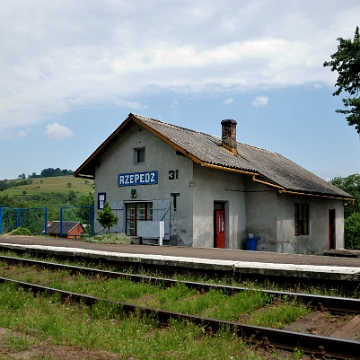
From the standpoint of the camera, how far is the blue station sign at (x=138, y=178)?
64.2ft

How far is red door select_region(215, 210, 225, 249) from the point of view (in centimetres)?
1917

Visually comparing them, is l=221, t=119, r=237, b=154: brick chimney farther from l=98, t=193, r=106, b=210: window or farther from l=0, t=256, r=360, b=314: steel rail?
l=0, t=256, r=360, b=314: steel rail

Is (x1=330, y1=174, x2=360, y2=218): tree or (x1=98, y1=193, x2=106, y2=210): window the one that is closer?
(x1=98, y1=193, x2=106, y2=210): window

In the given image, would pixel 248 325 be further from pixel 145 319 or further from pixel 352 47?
pixel 352 47

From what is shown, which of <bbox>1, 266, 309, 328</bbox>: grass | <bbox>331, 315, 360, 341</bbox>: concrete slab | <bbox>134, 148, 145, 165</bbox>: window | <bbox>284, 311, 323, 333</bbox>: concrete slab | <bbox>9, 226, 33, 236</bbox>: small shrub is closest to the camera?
<bbox>331, 315, 360, 341</bbox>: concrete slab

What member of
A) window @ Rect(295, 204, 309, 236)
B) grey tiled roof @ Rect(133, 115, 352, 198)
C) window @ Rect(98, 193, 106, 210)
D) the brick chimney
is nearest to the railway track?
grey tiled roof @ Rect(133, 115, 352, 198)

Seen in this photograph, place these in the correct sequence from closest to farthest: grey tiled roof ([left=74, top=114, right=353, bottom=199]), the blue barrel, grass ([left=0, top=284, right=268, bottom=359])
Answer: grass ([left=0, top=284, right=268, bottom=359]), grey tiled roof ([left=74, top=114, right=353, bottom=199]), the blue barrel

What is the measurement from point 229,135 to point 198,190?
4891mm

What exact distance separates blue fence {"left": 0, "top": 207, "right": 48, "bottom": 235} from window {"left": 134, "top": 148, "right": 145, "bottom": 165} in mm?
7862

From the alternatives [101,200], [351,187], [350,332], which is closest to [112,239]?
[101,200]

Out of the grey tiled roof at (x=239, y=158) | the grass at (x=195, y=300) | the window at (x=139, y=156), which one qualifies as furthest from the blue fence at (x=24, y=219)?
the grass at (x=195, y=300)

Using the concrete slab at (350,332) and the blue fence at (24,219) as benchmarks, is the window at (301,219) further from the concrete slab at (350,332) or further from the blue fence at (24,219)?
the concrete slab at (350,332)

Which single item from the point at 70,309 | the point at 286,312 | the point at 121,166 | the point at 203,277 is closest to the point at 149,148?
the point at 121,166

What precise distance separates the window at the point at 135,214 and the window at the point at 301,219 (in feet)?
23.0
